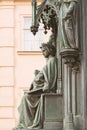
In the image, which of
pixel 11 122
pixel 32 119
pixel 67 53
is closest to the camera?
pixel 67 53

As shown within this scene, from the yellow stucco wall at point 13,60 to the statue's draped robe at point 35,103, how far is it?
1373cm

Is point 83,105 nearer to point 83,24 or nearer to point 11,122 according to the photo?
point 83,24

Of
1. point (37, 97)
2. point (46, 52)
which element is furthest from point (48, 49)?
point (37, 97)

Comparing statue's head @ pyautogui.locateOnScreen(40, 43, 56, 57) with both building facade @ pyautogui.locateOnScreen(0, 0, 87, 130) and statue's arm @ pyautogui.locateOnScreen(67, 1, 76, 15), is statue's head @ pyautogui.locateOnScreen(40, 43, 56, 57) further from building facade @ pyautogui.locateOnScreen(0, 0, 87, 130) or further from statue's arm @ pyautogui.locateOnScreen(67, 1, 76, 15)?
building facade @ pyautogui.locateOnScreen(0, 0, 87, 130)

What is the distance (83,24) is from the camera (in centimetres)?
1417

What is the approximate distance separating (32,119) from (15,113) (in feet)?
45.7

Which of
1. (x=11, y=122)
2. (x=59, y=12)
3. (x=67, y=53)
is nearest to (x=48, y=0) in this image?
(x=59, y=12)

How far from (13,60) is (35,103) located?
14.8 meters

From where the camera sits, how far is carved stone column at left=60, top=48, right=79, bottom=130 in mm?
13891

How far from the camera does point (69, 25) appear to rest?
14.0m

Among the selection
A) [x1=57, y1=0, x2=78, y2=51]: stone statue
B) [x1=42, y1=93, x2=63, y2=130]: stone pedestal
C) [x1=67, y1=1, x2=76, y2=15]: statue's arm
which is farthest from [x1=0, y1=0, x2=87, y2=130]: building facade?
[x1=67, y1=1, x2=76, y2=15]: statue's arm

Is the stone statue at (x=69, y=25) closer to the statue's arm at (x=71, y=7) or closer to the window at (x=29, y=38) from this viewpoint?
the statue's arm at (x=71, y=7)

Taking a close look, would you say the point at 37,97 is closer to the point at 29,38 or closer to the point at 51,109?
the point at 51,109

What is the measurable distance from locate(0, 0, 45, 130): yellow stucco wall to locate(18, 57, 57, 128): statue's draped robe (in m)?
13.7
